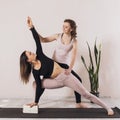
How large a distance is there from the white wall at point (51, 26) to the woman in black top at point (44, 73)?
0.44 m

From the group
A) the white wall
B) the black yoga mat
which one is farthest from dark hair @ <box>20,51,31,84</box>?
the white wall

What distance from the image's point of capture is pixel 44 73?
1.35 m

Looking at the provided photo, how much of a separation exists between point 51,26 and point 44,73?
1.85 feet

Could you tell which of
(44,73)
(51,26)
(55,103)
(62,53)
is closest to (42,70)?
(44,73)

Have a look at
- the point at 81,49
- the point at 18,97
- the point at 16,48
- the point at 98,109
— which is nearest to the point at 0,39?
the point at 16,48

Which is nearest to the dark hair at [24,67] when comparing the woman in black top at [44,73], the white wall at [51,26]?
the woman in black top at [44,73]

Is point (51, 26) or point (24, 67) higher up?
point (51, 26)

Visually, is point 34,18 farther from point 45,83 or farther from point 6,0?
point 45,83

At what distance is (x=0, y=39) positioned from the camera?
1.81m

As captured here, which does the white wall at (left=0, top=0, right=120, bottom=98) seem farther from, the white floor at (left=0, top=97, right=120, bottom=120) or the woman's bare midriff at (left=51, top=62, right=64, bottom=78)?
the woman's bare midriff at (left=51, top=62, right=64, bottom=78)

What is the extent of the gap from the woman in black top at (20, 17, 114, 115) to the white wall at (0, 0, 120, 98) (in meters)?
0.44

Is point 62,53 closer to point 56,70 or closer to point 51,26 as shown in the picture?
point 56,70

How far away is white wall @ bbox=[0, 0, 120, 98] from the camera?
1796mm

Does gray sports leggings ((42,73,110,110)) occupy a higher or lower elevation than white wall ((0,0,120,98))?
lower
